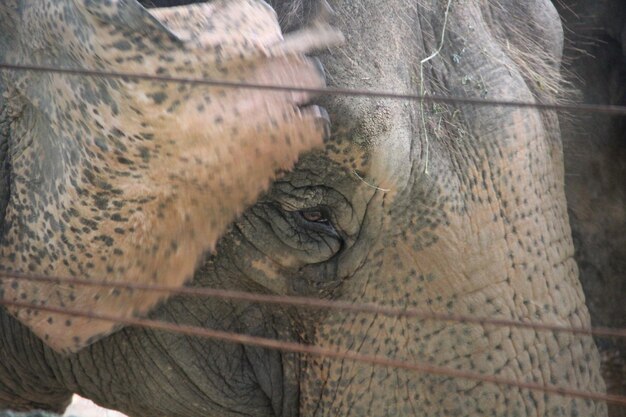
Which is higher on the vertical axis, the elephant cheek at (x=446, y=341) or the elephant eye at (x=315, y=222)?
the elephant eye at (x=315, y=222)

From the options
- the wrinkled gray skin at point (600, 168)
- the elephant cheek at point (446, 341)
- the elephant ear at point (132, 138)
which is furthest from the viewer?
the wrinkled gray skin at point (600, 168)

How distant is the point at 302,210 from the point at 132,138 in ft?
1.53

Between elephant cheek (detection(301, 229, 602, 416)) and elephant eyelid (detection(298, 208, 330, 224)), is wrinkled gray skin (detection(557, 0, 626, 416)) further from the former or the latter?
elephant eyelid (detection(298, 208, 330, 224))

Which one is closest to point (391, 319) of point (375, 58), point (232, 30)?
point (375, 58)

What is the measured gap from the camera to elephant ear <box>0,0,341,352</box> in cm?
181

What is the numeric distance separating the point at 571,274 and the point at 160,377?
0.87 meters

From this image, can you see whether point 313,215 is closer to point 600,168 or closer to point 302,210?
point 302,210

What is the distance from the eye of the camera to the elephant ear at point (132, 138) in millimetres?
1807

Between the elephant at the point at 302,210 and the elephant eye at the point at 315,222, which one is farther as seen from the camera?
the elephant eye at the point at 315,222

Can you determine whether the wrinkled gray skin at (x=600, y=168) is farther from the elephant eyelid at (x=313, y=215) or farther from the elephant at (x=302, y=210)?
the elephant eyelid at (x=313, y=215)

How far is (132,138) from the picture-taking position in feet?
6.05

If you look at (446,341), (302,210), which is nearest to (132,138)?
(302,210)

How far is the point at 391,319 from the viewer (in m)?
2.20

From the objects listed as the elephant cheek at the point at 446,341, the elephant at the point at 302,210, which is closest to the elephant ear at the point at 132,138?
the elephant at the point at 302,210
